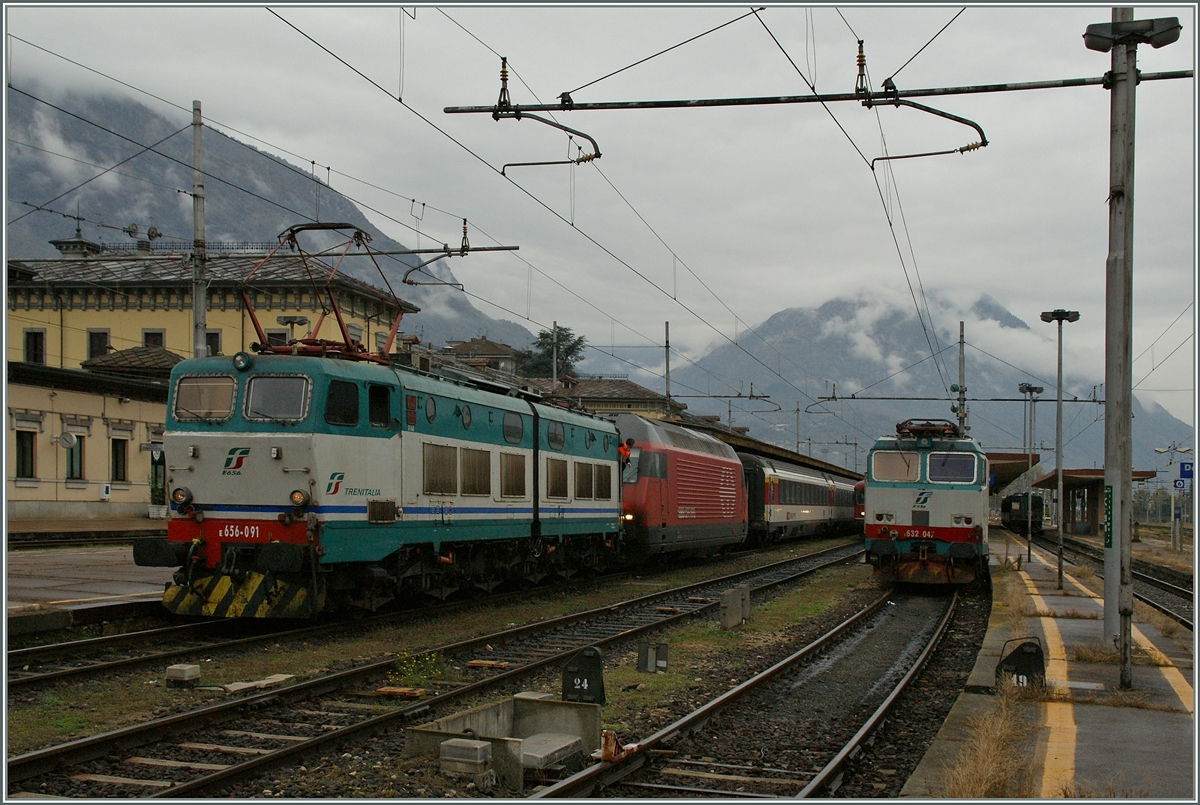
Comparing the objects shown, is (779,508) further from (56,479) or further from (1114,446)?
(1114,446)

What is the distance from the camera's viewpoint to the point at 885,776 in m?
8.45

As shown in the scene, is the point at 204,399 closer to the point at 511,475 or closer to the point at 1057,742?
the point at 511,475

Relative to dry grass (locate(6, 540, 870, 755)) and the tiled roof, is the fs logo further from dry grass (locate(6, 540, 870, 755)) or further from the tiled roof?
the tiled roof

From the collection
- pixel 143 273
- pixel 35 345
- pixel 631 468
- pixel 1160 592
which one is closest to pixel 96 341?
pixel 35 345

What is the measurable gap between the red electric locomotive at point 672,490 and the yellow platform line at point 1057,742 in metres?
13.3

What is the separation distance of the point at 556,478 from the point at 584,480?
5.52 ft

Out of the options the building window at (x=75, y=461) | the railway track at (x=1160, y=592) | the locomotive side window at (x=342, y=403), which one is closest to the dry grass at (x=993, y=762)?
the locomotive side window at (x=342, y=403)

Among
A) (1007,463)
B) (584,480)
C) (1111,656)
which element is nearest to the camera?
(1111,656)

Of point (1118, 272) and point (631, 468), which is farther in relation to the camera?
point (631, 468)

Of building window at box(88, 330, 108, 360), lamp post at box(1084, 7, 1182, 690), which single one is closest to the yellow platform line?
lamp post at box(1084, 7, 1182, 690)

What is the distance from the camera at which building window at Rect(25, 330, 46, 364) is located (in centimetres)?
5306

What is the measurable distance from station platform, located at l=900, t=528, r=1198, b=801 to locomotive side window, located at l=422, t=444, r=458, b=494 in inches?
310

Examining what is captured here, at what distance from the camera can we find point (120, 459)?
126ft

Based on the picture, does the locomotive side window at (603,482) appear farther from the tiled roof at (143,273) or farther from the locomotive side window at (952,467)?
the tiled roof at (143,273)
